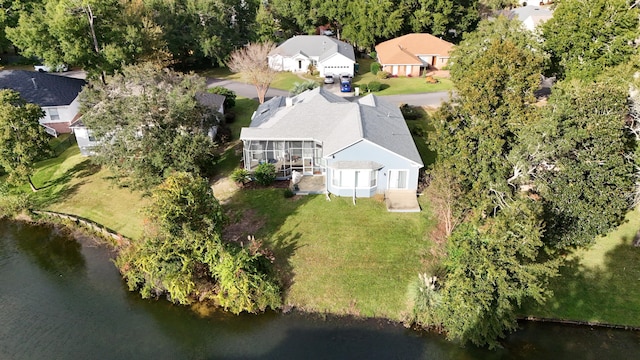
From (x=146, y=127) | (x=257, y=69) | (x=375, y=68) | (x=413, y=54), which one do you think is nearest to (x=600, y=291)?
(x=146, y=127)

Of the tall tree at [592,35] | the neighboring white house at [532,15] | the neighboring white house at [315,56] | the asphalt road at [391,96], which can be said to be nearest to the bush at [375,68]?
the neighboring white house at [315,56]

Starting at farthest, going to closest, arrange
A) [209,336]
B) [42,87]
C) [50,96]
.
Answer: [42,87] → [50,96] → [209,336]

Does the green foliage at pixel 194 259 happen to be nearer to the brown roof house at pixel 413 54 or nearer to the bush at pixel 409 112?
the bush at pixel 409 112

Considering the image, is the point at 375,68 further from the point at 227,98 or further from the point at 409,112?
the point at 227,98

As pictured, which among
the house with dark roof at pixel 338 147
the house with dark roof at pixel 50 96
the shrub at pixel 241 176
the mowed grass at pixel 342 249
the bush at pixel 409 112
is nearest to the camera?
the mowed grass at pixel 342 249

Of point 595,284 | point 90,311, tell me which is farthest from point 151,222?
point 595,284

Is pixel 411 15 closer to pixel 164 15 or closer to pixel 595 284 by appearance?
pixel 164 15

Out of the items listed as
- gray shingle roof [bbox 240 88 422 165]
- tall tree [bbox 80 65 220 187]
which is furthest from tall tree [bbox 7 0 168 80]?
gray shingle roof [bbox 240 88 422 165]

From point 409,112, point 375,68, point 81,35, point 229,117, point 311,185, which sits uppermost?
point 81,35
